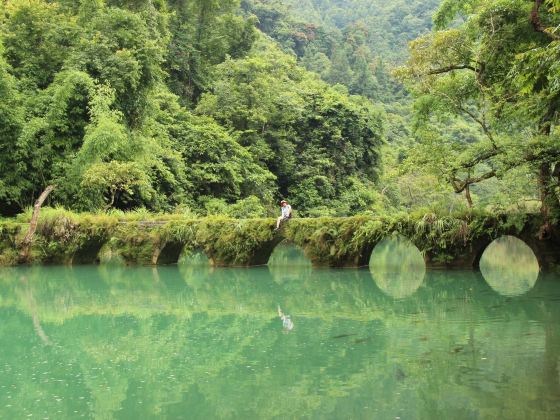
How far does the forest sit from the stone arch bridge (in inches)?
29.3

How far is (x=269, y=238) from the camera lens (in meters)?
19.8

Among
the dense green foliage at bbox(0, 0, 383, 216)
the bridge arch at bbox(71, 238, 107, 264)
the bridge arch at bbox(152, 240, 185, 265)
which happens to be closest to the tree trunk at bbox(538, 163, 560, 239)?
the bridge arch at bbox(152, 240, 185, 265)

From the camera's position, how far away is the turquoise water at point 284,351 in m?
6.04

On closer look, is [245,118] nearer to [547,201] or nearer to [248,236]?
[248,236]

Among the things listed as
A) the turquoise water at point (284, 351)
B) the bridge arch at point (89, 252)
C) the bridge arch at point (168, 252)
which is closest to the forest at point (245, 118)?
the bridge arch at point (89, 252)

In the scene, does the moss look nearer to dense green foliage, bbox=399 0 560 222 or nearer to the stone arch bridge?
the stone arch bridge

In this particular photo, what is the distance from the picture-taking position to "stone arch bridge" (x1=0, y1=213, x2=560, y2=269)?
17.6 meters

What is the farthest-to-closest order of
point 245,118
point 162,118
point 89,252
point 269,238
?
point 245,118, point 162,118, point 89,252, point 269,238

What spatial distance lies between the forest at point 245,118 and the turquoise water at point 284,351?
10.5 ft

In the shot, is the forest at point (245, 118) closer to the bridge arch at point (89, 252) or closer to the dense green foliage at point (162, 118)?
the dense green foliage at point (162, 118)

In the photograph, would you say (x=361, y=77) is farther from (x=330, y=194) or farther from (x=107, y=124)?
(x=107, y=124)

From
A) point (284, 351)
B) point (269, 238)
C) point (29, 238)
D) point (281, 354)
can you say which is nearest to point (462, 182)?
point (269, 238)

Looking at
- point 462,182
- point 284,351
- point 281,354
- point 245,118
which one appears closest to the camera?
point 281,354

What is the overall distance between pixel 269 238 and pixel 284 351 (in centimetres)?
1155
